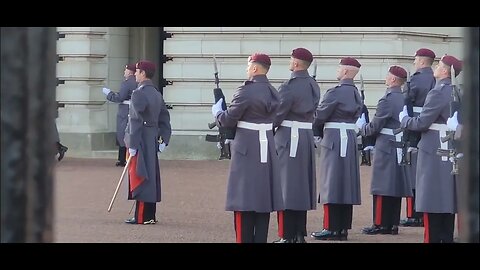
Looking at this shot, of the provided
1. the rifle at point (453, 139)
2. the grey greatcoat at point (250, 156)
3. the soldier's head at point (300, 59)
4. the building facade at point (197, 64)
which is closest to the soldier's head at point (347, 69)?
the soldier's head at point (300, 59)

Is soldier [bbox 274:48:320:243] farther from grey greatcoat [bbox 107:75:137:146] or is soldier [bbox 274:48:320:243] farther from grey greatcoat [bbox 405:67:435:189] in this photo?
grey greatcoat [bbox 107:75:137:146]

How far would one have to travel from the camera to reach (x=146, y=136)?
33.1 ft

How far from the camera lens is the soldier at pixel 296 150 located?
8.42 metres

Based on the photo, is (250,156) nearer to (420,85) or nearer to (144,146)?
(420,85)

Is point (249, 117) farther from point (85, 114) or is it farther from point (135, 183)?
point (85, 114)

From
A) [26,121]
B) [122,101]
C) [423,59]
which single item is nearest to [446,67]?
[423,59]

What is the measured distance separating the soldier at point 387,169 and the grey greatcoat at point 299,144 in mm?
1186

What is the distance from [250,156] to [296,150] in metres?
0.94

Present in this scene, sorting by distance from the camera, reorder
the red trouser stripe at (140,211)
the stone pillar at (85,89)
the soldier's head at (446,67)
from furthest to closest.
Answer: the stone pillar at (85,89)
the red trouser stripe at (140,211)
the soldier's head at (446,67)

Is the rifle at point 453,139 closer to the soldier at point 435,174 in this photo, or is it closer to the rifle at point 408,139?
the soldier at point 435,174

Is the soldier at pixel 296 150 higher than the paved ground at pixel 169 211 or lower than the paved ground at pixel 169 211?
Answer: higher
